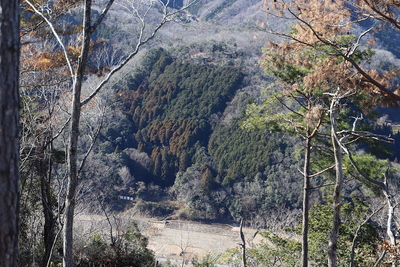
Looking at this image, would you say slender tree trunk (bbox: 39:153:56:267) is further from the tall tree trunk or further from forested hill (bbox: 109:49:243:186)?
forested hill (bbox: 109:49:243:186)

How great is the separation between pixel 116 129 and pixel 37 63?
21852 millimetres

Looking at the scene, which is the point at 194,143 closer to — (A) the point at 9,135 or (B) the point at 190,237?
(B) the point at 190,237

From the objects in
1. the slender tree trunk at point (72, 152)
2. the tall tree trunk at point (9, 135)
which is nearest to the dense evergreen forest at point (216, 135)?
the slender tree trunk at point (72, 152)

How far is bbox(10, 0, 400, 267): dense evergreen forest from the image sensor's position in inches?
184

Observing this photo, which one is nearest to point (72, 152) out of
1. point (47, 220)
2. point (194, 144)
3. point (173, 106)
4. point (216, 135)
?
point (47, 220)

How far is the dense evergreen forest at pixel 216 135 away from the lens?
467 cm

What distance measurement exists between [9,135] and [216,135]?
25.6 meters

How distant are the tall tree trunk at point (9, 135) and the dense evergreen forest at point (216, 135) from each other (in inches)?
72.3

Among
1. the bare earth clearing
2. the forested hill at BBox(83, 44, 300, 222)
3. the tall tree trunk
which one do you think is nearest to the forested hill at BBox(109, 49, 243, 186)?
the forested hill at BBox(83, 44, 300, 222)

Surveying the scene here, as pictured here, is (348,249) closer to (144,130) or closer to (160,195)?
(160,195)

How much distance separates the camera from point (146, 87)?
32406mm

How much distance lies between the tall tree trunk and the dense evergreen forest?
1.84 metres

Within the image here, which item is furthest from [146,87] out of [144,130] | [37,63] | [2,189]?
[2,189]

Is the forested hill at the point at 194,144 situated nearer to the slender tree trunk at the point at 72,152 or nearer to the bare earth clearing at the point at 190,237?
the bare earth clearing at the point at 190,237
